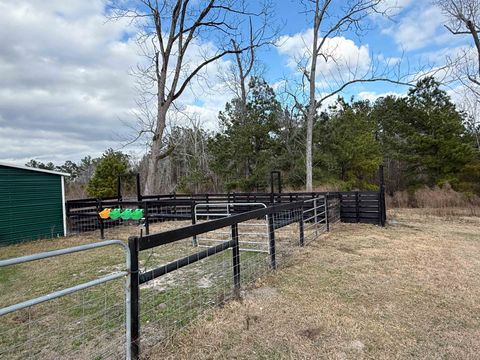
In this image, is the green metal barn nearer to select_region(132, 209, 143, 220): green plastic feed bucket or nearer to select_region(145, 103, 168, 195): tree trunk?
select_region(132, 209, 143, 220): green plastic feed bucket

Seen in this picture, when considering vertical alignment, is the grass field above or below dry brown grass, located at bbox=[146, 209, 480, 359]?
above

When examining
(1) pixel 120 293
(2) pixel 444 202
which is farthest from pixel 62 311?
(2) pixel 444 202

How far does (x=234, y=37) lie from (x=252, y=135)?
17.0 ft

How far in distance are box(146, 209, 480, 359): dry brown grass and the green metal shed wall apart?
7293 millimetres

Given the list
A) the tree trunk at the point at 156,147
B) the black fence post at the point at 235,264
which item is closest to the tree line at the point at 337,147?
the tree trunk at the point at 156,147

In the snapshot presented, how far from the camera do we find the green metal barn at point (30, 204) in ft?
25.7

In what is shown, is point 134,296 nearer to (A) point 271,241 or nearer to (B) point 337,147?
(A) point 271,241

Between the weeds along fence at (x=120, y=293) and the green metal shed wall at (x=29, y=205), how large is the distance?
3383 millimetres

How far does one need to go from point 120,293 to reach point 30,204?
21.0 ft

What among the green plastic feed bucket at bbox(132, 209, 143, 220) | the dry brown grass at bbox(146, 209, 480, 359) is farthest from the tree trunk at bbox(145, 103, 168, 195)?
the dry brown grass at bbox(146, 209, 480, 359)

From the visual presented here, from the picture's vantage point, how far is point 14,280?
4.49 metres

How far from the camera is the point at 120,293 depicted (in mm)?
3643

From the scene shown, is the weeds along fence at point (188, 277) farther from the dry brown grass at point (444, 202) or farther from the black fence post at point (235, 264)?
the dry brown grass at point (444, 202)

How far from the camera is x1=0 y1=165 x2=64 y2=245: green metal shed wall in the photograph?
7.83m
